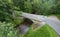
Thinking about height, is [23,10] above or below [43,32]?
above

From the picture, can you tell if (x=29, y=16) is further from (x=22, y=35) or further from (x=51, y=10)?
(x=51, y=10)

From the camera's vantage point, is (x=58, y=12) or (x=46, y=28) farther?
(x=58, y=12)

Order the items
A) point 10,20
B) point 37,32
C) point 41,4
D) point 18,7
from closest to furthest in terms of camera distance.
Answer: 1. point 37,32
2. point 10,20
3. point 18,7
4. point 41,4

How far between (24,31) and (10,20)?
0.49 metres

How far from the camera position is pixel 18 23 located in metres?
5.23

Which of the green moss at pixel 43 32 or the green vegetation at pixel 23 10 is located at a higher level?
the green vegetation at pixel 23 10

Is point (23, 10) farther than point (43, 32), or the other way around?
point (23, 10)

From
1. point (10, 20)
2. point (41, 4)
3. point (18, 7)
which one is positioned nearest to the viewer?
point (10, 20)

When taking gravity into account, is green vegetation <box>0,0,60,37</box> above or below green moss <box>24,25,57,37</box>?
above

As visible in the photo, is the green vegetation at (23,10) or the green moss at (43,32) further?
the green moss at (43,32)

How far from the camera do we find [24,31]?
16.5 ft

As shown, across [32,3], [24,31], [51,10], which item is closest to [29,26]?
[24,31]

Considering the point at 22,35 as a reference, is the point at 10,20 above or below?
above

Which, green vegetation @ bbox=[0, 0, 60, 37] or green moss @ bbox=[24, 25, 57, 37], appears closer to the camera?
green vegetation @ bbox=[0, 0, 60, 37]
